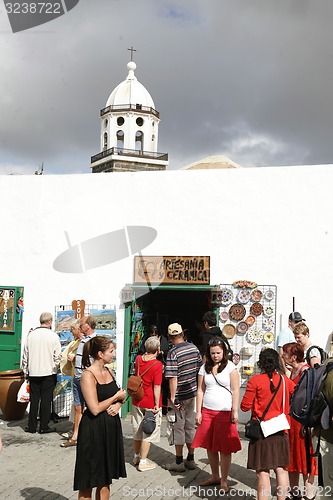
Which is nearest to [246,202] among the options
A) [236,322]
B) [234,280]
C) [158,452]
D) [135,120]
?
[234,280]

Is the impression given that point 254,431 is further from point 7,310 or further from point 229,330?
point 7,310

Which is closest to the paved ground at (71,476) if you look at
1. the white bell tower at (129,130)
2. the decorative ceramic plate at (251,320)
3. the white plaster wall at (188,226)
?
the decorative ceramic plate at (251,320)

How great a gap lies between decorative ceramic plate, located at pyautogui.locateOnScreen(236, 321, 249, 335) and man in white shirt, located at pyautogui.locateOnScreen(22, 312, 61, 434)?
2824 mm

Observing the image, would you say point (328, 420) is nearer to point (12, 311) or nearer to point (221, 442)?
point (221, 442)

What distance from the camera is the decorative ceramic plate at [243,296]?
9.55 meters

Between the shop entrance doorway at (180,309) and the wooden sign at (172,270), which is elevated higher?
the wooden sign at (172,270)

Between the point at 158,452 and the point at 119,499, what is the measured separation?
6.07ft

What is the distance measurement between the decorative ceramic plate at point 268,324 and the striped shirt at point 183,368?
245 centimetres

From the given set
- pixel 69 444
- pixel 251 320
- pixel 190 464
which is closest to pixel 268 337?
pixel 251 320

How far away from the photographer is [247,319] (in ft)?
31.3

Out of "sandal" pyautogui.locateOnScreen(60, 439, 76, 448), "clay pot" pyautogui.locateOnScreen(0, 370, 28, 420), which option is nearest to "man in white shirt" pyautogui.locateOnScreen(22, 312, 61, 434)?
"clay pot" pyautogui.locateOnScreen(0, 370, 28, 420)

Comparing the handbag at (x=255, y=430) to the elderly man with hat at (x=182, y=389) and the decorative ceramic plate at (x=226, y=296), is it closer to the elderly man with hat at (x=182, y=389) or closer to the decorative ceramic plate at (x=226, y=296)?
the elderly man with hat at (x=182, y=389)

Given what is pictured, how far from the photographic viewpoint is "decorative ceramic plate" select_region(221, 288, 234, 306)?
9641mm

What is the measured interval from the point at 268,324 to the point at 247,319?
0.34 meters
